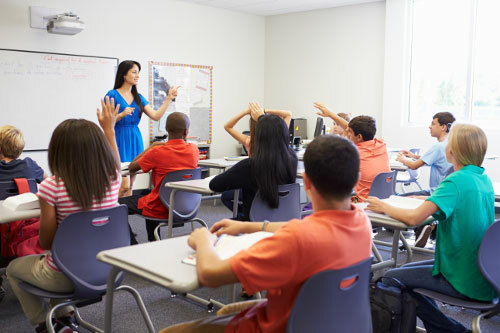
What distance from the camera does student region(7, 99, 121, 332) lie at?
2057 millimetres

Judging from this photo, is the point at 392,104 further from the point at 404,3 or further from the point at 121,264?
the point at 121,264

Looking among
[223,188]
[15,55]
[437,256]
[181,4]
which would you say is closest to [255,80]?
[181,4]

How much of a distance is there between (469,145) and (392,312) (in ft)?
2.61

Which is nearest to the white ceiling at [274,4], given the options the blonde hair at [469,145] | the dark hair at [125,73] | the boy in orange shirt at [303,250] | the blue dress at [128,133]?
the dark hair at [125,73]

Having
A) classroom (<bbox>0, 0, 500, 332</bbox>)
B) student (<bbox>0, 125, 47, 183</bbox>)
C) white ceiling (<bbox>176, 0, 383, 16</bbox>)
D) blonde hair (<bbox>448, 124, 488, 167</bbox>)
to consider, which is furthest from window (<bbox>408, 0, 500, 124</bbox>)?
student (<bbox>0, 125, 47, 183</bbox>)

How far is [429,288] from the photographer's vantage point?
217 centimetres

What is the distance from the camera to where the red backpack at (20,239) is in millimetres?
2693

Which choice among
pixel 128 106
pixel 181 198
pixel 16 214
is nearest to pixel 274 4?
pixel 128 106

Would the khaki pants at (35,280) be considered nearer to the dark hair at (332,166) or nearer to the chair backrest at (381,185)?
the dark hair at (332,166)

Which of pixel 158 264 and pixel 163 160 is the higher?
pixel 163 160

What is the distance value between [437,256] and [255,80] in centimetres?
678

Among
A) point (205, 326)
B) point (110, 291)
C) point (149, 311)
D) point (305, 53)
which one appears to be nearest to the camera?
point (205, 326)

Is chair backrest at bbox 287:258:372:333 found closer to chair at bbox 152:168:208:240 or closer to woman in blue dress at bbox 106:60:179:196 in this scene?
chair at bbox 152:168:208:240

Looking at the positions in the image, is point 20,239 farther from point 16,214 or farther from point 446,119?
point 446,119
